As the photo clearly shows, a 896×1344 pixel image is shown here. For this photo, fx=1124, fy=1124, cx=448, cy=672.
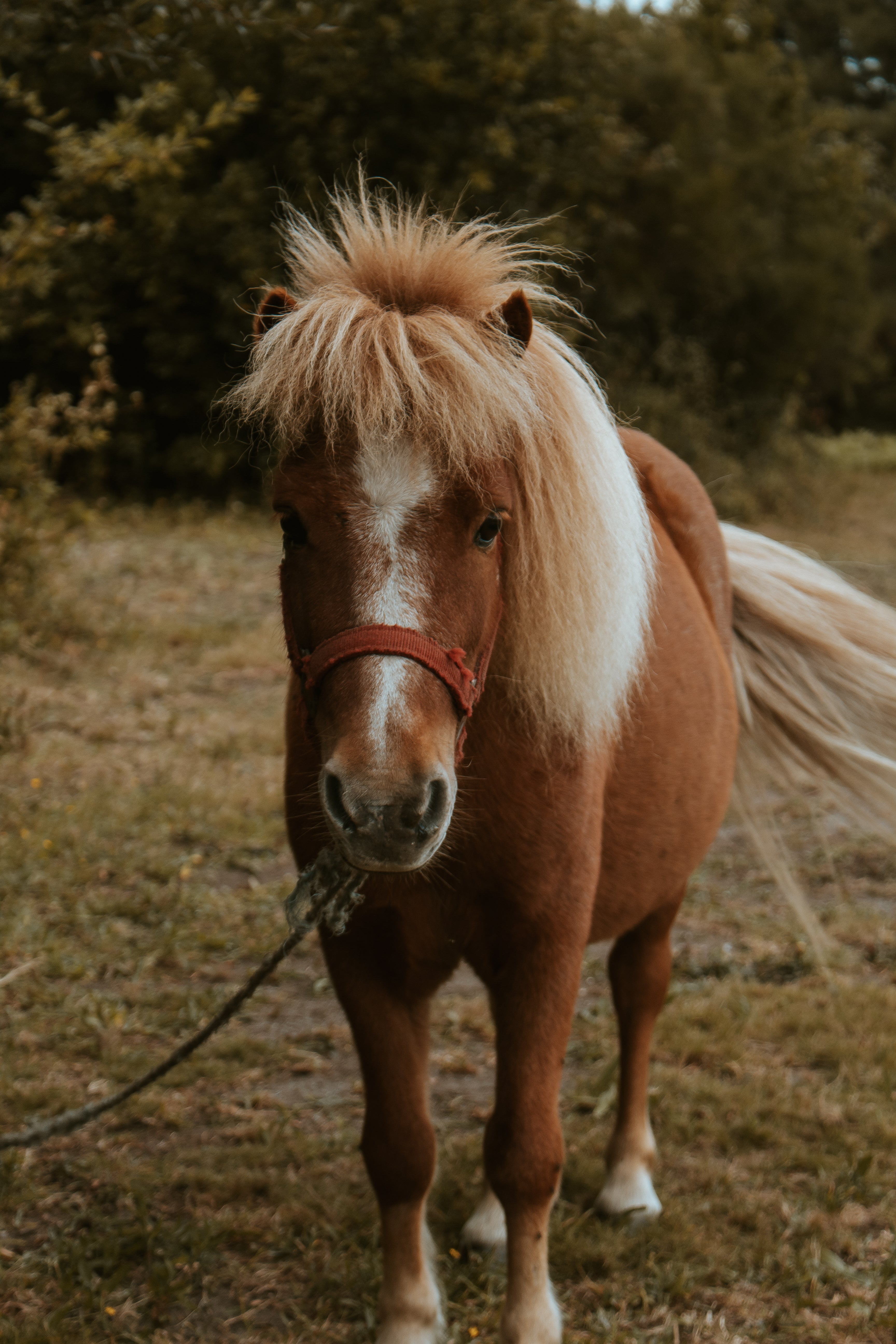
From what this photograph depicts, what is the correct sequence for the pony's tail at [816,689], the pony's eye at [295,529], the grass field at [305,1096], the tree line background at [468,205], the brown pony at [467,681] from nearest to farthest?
the brown pony at [467,681] < the pony's eye at [295,529] < the grass field at [305,1096] < the pony's tail at [816,689] < the tree line background at [468,205]

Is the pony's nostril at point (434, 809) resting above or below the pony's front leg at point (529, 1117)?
above

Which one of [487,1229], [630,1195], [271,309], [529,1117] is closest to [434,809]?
[529,1117]

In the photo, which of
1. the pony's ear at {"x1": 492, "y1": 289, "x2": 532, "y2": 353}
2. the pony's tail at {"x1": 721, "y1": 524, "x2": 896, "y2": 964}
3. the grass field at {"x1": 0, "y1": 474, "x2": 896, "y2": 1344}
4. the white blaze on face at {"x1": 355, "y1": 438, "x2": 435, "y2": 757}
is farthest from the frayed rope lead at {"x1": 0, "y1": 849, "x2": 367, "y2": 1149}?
the pony's tail at {"x1": 721, "y1": 524, "x2": 896, "y2": 964}

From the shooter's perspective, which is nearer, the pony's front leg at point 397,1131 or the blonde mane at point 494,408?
the blonde mane at point 494,408

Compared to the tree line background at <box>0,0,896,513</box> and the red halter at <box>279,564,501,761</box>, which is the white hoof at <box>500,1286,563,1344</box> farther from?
the tree line background at <box>0,0,896,513</box>

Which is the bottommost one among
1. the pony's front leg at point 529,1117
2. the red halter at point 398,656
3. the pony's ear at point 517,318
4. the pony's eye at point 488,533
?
the pony's front leg at point 529,1117


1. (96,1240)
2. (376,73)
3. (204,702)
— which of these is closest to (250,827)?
(204,702)

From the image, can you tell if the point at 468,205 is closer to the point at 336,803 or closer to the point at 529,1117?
the point at 529,1117

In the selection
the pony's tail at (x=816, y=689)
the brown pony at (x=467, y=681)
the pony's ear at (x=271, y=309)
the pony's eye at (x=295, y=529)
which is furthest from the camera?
the pony's tail at (x=816, y=689)

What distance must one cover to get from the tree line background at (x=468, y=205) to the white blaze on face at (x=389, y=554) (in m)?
4.49

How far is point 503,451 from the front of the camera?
1.75 meters

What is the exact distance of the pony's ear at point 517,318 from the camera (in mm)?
1753

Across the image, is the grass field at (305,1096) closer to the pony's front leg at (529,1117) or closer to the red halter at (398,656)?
the pony's front leg at (529,1117)

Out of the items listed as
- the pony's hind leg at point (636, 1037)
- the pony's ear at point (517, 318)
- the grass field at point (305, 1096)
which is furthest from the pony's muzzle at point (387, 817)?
the pony's hind leg at point (636, 1037)
